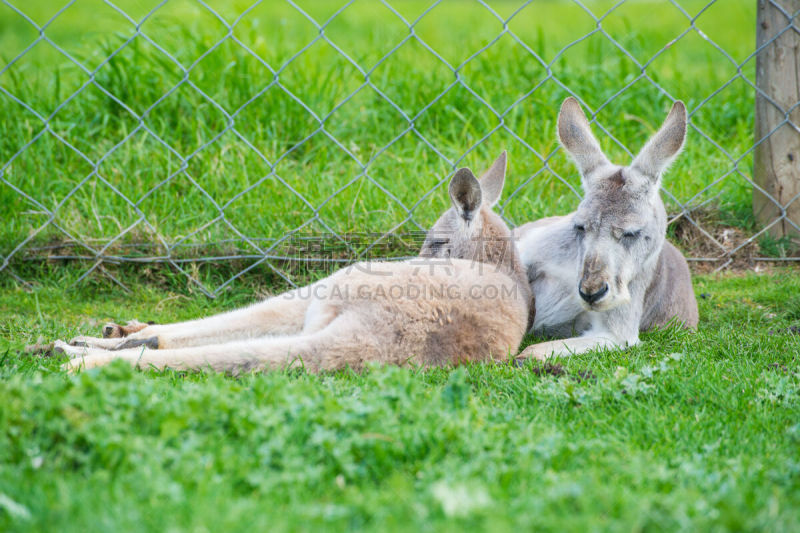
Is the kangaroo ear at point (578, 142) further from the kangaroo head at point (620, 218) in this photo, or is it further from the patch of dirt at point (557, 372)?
the patch of dirt at point (557, 372)

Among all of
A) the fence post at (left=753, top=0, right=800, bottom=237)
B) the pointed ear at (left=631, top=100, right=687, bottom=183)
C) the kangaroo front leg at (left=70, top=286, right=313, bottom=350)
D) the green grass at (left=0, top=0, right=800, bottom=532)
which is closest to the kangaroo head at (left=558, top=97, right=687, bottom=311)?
the pointed ear at (left=631, top=100, right=687, bottom=183)

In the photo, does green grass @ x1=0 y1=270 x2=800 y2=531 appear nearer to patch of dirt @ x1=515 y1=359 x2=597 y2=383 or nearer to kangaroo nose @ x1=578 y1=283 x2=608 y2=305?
patch of dirt @ x1=515 y1=359 x2=597 y2=383

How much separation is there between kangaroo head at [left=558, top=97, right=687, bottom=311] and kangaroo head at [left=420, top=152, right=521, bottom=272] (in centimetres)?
40

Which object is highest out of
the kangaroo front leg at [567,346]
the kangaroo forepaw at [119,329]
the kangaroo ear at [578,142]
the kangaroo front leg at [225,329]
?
the kangaroo ear at [578,142]

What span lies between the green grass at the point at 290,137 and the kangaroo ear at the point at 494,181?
48 centimetres

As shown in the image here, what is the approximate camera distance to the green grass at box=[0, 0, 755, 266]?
451cm

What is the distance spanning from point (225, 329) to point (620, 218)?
1.80m

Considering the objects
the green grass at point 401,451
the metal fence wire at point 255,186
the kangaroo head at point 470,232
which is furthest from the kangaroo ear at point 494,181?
the green grass at point 401,451

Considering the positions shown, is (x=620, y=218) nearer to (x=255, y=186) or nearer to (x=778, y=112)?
(x=778, y=112)

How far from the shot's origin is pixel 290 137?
5.04 m

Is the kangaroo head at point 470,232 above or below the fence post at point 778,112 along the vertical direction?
below

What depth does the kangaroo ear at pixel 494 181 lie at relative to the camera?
4.19 meters

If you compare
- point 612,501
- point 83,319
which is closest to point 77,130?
point 83,319

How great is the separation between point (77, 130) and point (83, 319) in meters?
1.56
